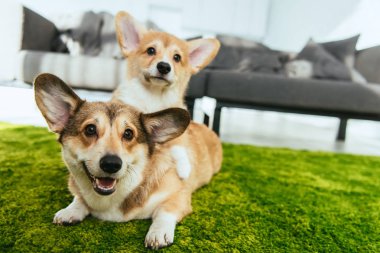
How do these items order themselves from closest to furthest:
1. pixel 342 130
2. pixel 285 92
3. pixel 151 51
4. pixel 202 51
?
pixel 151 51, pixel 202 51, pixel 285 92, pixel 342 130

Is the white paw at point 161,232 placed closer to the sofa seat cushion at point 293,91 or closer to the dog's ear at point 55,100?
the dog's ear at point 55,100

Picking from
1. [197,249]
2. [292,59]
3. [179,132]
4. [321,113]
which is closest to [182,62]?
Answer: [179,132]

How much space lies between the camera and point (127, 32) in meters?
1.83

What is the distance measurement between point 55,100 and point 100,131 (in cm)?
20

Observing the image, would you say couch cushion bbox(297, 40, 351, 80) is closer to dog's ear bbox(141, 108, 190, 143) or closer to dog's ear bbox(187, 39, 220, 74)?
dog's ear bbox(187, 39, 220, 74)

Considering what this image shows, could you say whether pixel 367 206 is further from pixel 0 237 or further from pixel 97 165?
pixel 0 237

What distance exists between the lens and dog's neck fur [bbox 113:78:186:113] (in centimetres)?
171

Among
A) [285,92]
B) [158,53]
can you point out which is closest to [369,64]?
[285,92]

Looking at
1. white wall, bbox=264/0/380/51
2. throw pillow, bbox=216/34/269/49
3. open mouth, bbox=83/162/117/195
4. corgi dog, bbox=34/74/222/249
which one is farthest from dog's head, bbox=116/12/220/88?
white wall, bbox=264/0/380/51

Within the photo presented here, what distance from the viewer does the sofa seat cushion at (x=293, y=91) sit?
9.91 ft

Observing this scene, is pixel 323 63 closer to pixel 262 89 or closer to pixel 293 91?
pixel 293 91

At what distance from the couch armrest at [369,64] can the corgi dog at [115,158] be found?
3.20 m

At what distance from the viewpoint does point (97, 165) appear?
3.14 ft

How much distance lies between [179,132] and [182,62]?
789mm
